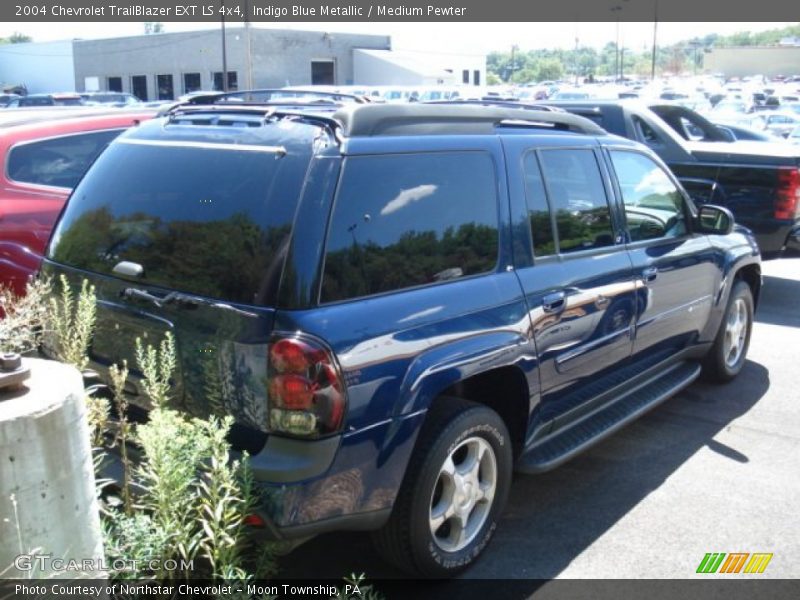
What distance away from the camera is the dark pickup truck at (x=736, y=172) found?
343 inches

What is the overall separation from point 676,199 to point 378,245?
9.70 feet

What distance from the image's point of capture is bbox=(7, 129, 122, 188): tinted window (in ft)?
19.5

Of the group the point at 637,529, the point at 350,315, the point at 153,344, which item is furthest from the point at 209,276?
the point at 637,529

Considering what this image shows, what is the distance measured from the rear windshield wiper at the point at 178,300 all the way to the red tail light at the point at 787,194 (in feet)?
24.0

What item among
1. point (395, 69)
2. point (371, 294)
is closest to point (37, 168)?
point (371, 294)

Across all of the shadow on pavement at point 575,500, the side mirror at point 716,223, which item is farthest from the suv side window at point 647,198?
the shadow on pavement at point 575,500

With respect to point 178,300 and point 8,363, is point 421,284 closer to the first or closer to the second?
point 178,300

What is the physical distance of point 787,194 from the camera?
869cm

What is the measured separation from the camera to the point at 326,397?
2928mm

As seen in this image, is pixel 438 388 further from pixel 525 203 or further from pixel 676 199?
pixel 676 199

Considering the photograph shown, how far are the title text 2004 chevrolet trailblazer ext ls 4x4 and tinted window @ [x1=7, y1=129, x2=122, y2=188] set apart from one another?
2361mm

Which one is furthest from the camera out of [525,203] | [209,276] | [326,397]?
[525,203]

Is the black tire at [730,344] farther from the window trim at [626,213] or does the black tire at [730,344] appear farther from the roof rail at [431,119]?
the roof rail at [431,119]

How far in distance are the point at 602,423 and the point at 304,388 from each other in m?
2.18
